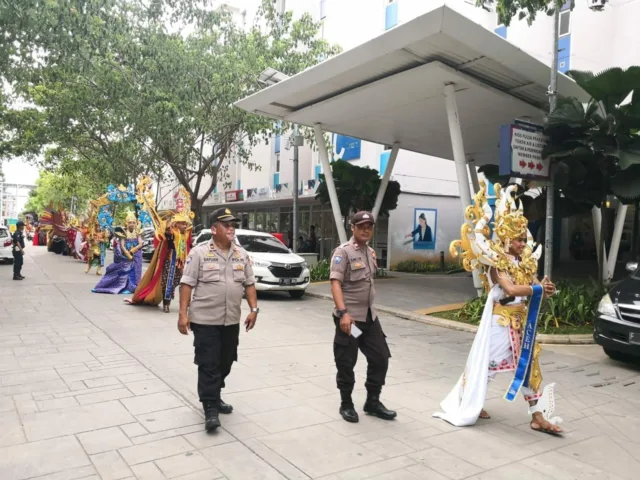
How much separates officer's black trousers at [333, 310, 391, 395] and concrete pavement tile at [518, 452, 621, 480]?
4.09 feet

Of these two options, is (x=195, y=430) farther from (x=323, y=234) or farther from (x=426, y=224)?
(x=323, y=234)

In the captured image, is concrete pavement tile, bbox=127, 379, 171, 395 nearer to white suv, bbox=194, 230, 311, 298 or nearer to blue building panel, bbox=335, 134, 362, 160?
white suv, bbox=194, 230, 311, 298

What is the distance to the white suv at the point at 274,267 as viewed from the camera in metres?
12.4

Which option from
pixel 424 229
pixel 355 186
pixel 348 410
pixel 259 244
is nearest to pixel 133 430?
pixel 348 410

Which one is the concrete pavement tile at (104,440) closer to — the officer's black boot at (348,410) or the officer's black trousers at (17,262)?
the officer's black boot at (348,410)

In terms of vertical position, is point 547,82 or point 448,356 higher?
point 547,82

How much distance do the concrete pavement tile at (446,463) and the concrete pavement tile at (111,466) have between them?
6.31 feet

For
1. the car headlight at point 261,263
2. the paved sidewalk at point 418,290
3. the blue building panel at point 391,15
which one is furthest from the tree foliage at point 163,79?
the paved sidewalk at point 418,290

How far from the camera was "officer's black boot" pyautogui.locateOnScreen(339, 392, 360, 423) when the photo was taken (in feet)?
14.4

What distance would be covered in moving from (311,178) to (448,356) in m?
17.6

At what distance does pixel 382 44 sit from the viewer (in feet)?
30.9

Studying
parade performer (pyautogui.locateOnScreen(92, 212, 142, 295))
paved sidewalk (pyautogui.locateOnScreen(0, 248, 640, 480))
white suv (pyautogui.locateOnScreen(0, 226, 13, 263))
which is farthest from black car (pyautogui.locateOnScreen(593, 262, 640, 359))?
white suv (pyautogui.locateOnScreen(0, 226, 13, 263))

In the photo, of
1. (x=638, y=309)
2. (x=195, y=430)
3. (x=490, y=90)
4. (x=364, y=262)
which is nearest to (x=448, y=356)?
(x=638, y=309)

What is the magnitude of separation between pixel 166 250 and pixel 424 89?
6401 millimetres
